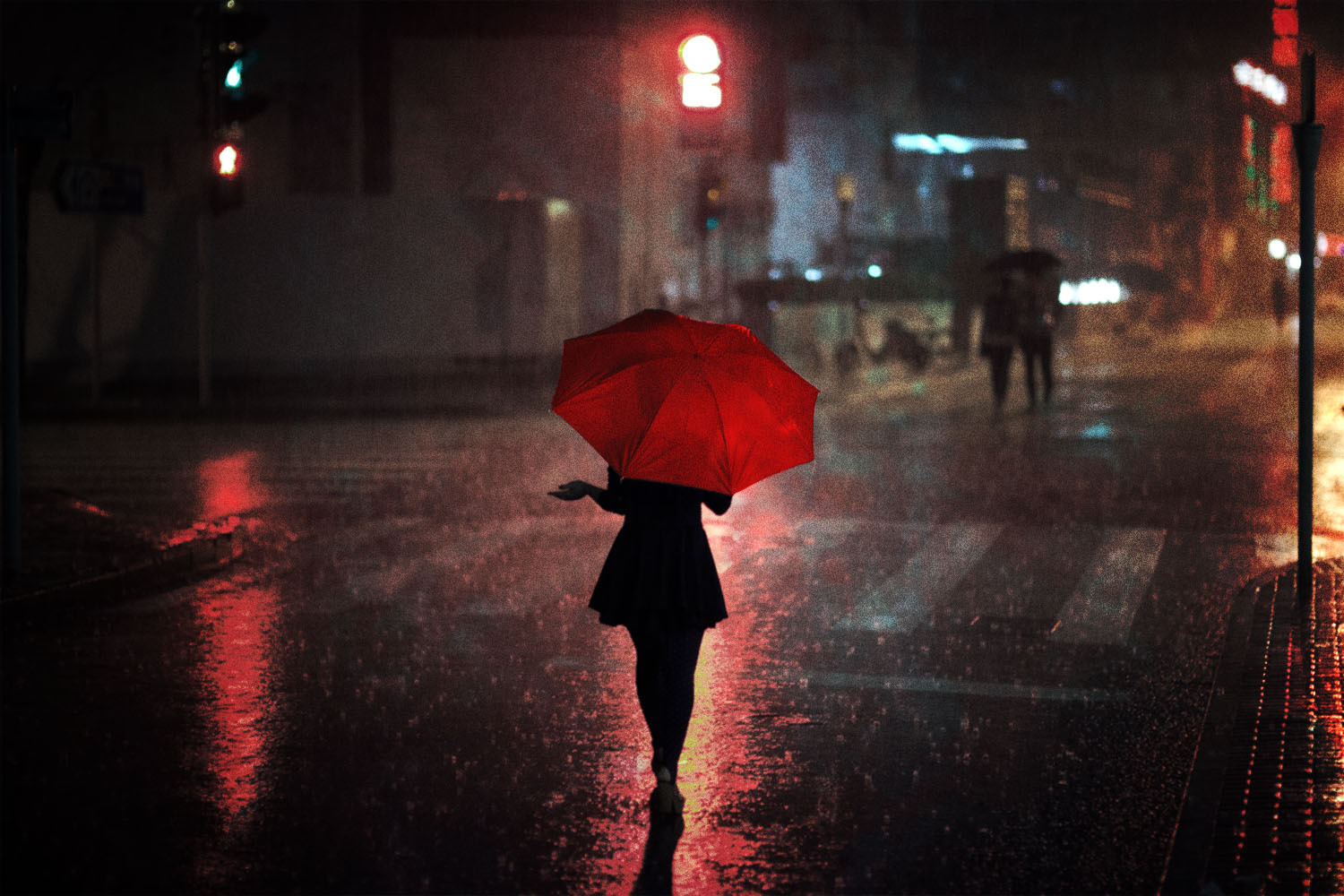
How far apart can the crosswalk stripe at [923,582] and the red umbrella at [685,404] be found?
360cm

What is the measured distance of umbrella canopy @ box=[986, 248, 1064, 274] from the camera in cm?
2523

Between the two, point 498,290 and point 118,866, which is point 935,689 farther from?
point 498,290

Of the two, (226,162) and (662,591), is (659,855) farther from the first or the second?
(226,162)

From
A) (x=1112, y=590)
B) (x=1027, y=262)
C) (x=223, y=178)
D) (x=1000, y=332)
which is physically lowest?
(x=1112, y=590)

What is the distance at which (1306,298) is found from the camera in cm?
878

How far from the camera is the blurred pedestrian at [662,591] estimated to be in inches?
211

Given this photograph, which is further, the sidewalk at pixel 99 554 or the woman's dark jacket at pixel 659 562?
the sidewalk at pixel 99 554

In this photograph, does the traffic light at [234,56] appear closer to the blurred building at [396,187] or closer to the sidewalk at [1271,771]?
the blurred building at [396,187]

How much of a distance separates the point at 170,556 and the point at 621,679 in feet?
13.8

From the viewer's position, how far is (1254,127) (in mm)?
78062

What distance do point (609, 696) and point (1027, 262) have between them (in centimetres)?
1968

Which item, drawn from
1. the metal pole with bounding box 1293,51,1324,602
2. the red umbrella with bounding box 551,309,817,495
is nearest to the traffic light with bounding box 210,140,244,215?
the metal pole with bounding box 1293,51,1324,602

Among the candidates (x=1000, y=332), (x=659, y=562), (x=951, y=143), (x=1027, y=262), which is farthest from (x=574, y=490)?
(x=951, y=143)

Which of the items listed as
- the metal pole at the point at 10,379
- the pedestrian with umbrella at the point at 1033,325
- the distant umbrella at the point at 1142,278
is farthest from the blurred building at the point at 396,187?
the distant umbrella at the point at 1142,278
